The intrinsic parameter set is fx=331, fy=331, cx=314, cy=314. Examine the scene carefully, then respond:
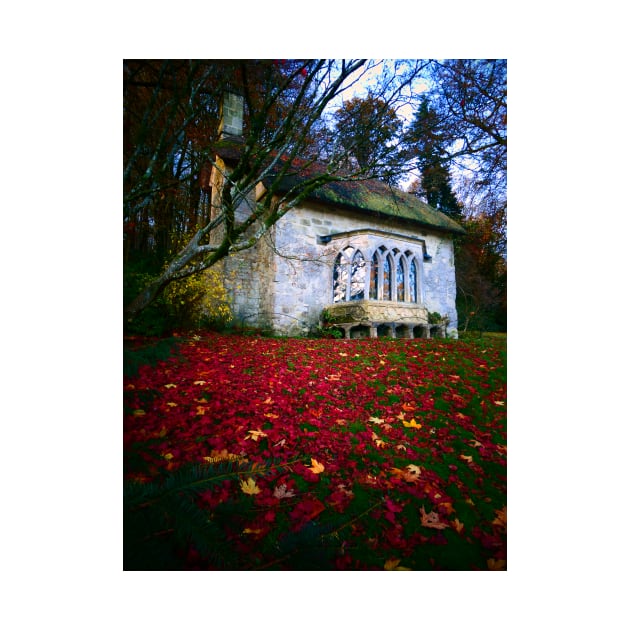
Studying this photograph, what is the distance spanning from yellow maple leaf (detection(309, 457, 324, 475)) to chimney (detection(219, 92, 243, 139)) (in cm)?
331

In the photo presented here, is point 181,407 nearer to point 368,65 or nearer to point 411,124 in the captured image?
point 368,65

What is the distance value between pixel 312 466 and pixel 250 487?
359 mm

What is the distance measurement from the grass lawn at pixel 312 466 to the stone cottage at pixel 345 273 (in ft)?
9.62

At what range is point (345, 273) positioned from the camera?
623cm

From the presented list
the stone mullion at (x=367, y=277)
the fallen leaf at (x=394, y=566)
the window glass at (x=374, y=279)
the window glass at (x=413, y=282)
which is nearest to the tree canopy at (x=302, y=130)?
the fallen leaf at (x=394, y=566)

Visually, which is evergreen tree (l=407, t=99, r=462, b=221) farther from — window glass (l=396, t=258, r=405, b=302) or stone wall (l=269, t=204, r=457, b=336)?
window glass (l=396, t=258, r=405, b=302)

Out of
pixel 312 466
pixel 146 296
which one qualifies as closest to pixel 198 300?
pixel 146 296

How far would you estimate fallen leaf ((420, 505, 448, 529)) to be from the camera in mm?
1546

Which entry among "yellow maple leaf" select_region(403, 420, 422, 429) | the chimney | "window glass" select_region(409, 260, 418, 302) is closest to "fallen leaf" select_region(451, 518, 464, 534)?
"yellow maple leaf" select_region(403, 420, 422, 429)

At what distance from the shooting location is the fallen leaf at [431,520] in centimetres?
155

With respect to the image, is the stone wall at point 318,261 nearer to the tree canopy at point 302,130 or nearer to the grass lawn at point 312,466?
the tree canopy at point 302,130

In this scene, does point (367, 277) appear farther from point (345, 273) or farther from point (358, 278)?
point (345, 273)
